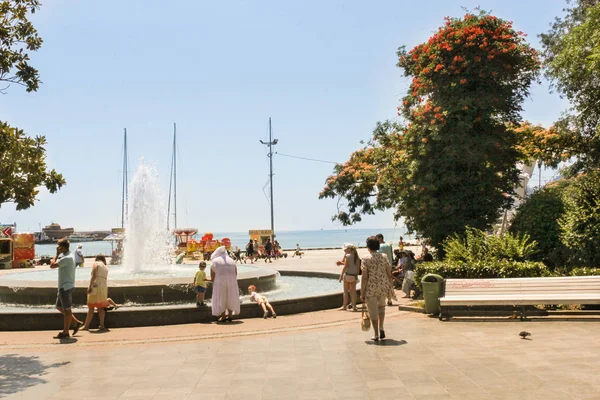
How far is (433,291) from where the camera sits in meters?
12.4

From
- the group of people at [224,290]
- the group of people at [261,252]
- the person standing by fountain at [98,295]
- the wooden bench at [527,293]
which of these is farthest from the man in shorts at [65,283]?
the group of people at [261,252]

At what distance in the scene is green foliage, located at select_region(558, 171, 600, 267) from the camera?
14172 mm

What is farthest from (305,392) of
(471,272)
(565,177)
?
(565,177)

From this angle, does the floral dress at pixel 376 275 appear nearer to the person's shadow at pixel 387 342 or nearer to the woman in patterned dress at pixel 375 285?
the woman in patterned dress at pixel 375 285

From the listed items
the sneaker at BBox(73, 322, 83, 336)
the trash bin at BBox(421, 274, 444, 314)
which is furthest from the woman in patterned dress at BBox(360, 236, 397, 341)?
the sneaker at BBox(73, 322, 83, 336)

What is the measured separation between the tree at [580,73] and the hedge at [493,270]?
281 inches

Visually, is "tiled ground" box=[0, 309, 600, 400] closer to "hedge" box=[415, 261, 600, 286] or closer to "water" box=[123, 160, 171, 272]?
"hedge" box=[415, 261, 600, 286]

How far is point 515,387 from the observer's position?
22.4ft

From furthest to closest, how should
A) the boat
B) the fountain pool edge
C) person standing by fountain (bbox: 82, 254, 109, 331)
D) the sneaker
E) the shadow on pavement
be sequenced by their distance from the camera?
1. the boat
2. the fountain pool edge
3. person standing by fountain (bbox: 82, 254, 109, 331)
4. the sneaker
5. the shadow on pavement

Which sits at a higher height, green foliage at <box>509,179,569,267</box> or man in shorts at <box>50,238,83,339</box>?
green foliage at <box>509,179,569,267</box>

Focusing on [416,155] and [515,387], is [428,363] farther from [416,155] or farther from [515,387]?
[416,155]

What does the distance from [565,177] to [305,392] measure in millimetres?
19058

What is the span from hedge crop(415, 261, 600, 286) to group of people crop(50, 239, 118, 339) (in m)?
7.39

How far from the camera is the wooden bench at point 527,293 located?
11.4 meters
